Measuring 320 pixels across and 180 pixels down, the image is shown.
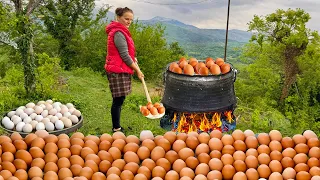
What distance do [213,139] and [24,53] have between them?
13.9ft

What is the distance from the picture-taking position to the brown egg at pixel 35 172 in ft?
9.58

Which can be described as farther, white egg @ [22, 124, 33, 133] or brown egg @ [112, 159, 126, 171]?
white egg @ [22, 124, 33, 133]

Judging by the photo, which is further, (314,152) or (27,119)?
(27,119)

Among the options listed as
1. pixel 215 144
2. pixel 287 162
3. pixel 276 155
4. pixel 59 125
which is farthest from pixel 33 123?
pixel 287 162

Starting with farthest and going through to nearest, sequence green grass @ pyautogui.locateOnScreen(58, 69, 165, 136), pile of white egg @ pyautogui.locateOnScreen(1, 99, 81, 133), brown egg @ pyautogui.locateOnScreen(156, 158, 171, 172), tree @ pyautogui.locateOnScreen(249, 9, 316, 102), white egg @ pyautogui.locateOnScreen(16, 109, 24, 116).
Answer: tree @ pyautogui.locateOnScreen(249, 9, 316, 102), green grass @ pyautogui.locateOnScreen(58, 69, 165, 136), white egg @ pyautogui.locateOnScreen(16, 109, 24, 116), pile of white egg @ pyautogui.locateOnScreen(1, 99, 81, 133), brown egg @ pyautogui.locateOnScreen(156, 158, 171, 172)

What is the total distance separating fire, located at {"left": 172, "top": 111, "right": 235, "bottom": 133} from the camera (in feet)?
16.0

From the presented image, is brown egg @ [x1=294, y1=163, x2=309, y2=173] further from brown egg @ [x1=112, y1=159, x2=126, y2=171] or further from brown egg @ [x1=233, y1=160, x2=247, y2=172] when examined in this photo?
brown egg @ [x1=112, y1=159, x2=126, y2=171]

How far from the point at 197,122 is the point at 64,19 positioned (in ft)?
36.2

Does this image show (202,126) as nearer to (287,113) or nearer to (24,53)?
(24,53)

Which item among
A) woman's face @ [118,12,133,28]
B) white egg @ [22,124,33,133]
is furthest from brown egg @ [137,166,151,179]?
white egg @ [22,124,33,133]

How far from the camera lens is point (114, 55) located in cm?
457

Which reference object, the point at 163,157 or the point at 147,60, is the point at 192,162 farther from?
the point at 147,60

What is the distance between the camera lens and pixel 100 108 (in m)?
6.93

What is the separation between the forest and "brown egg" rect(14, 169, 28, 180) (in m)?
2.65
